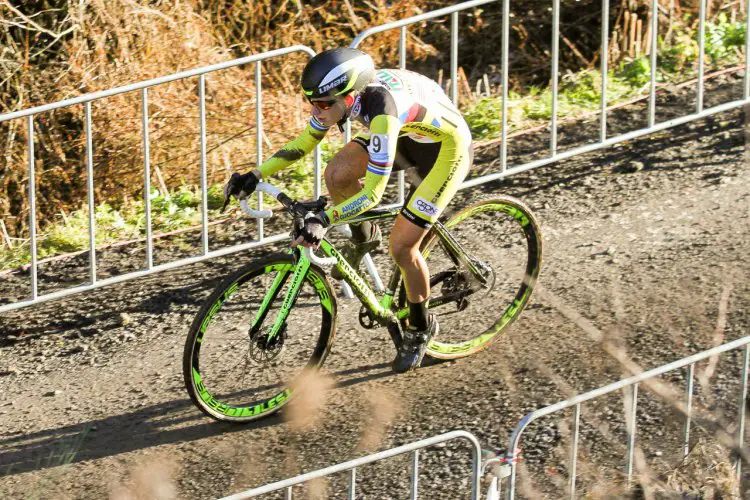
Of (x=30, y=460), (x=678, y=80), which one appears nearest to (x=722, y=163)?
(x=678, y=80)

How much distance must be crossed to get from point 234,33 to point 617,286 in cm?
453

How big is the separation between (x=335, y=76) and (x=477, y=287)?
166 cm

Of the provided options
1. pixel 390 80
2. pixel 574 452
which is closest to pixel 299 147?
pixel 390 80

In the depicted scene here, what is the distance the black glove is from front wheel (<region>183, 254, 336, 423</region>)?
302mm

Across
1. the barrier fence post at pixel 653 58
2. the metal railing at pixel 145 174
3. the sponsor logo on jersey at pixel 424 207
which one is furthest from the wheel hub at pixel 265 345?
the barrier fence post at pixel 653 58

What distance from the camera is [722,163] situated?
31.8ft

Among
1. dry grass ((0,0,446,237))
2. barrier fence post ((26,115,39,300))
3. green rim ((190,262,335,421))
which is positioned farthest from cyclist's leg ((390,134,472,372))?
dry grass ((0,0,446,237))

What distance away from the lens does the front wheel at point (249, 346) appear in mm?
6586

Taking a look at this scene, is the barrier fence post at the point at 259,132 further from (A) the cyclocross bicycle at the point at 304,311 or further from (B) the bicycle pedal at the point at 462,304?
(B) the bicycle pedal at the point at 462,304

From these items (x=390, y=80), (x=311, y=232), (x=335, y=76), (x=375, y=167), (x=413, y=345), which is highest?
(x=335, y=76)

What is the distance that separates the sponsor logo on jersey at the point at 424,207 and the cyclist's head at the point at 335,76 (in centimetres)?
65

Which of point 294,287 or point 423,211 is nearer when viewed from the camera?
point 294,287

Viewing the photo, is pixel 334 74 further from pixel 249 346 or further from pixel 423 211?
pixel 249 346

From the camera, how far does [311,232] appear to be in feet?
20.7
